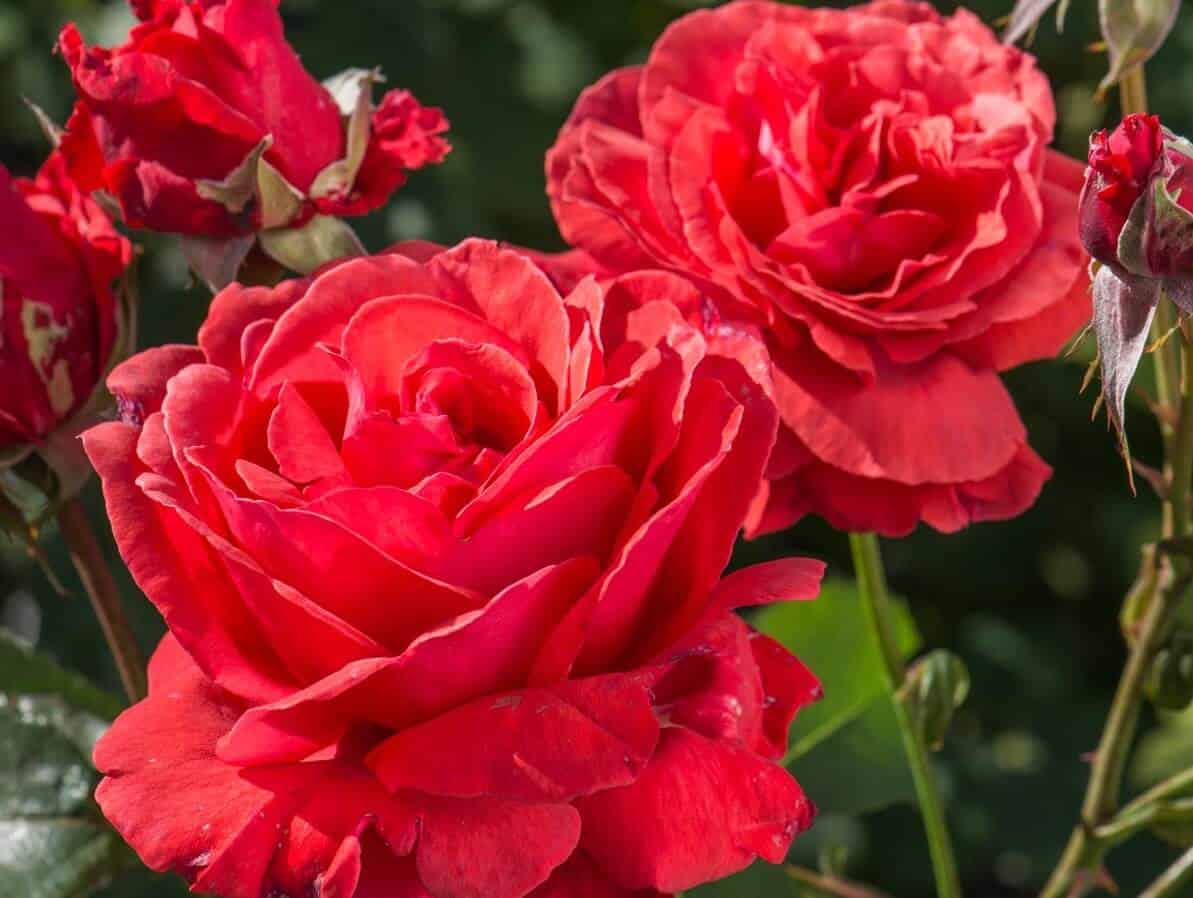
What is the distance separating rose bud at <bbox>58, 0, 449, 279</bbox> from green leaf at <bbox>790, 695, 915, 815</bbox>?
350mm

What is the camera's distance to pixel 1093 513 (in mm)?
1228

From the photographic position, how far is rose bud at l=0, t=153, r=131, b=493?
49 cm

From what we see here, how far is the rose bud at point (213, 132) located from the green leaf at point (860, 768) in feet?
1.15

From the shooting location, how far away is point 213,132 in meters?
Answer: 0.49

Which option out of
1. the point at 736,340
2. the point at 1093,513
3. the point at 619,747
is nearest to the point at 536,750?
the point at 619,747

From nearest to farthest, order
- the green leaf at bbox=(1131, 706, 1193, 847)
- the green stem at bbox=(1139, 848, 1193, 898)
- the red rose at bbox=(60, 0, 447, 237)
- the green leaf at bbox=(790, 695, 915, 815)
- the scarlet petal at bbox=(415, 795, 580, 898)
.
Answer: the scarlet petal at bbox=(415, 795, 580, 898)
the red rose at bbox=(60, 0, 447, 237)
the green stem at bbox=(1139, 848, 1193, 898)
the green leaf at bbox=(790, 695, 915, 815)
the green leaf at bbox=(1131, 706, 1193, 847)

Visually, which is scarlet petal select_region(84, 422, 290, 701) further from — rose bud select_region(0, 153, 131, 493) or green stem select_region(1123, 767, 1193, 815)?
green stem select_region(1123, 767, 1193, 815)

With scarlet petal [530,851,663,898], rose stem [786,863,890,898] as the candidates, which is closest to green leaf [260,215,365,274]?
scarlet petal [530,851,663,898]

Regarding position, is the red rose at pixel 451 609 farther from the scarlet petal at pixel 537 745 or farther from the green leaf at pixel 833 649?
the green leaf at pixel 833 649

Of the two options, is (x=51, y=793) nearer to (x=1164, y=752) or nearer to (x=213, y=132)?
(x=213, y=132)

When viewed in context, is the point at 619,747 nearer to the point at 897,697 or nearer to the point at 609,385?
the point at 609,385

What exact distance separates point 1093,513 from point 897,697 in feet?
2.22

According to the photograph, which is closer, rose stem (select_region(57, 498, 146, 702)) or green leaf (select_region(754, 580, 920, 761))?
rose stem (select_region(57, 498, 146, 702))

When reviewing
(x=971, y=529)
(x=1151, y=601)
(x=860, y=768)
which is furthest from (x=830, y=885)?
(x=971, y=529)
